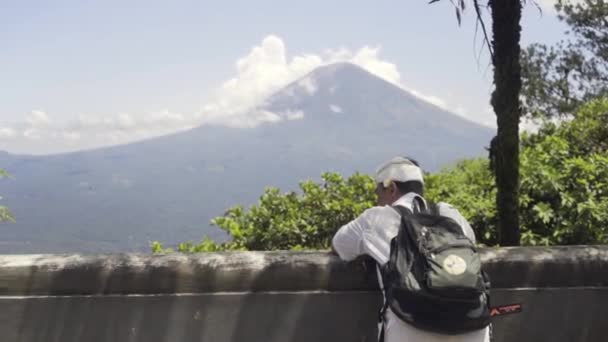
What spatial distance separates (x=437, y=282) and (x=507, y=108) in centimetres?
240

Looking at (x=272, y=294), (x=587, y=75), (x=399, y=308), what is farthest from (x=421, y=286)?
(x=587, y=75)

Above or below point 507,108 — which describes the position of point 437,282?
below

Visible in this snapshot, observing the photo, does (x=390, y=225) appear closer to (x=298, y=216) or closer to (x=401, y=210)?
(x=401, y=210)

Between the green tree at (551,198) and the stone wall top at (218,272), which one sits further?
the green tree at (551,198)

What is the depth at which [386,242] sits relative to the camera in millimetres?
3307

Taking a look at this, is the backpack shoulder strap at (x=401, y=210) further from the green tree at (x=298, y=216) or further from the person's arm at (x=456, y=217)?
the green tree at (x=298, y=216)

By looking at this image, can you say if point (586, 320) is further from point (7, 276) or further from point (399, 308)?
point (7, 276)

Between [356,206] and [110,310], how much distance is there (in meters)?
2.95

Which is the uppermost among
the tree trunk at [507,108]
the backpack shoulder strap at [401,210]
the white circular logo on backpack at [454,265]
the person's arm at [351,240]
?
the tree trunk at [507,108]

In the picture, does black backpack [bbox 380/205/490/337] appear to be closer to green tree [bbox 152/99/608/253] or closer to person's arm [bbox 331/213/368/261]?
person's arm [bbox 331/213/368/261]

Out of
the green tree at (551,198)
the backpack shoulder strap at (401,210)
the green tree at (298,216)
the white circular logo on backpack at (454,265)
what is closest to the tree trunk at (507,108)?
the green tree at (551,198)

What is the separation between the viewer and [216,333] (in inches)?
147

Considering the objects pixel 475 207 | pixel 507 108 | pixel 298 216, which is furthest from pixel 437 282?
pixel 298 216

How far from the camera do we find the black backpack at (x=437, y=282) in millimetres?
2957
